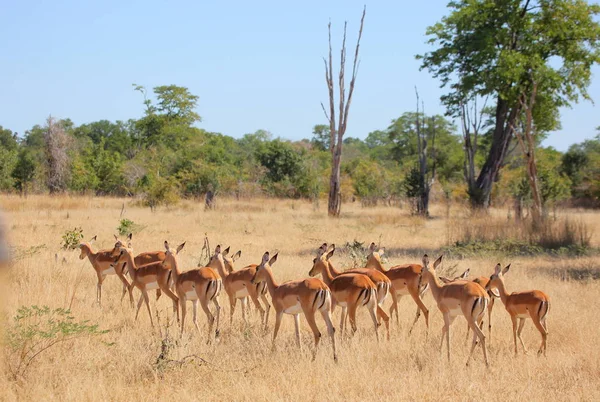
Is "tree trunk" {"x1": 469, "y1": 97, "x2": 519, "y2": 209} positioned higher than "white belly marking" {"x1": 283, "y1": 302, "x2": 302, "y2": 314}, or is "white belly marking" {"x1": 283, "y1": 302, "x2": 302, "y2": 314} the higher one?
"tree trunk" {"x1": 469, "y1": 97, "x2": 519, "y2": 209}

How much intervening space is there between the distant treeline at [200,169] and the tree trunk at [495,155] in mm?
1594

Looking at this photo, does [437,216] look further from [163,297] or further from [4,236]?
[4,236]

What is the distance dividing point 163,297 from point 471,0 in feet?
63.9

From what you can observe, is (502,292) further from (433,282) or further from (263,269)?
(263,269)

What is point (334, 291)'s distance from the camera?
713 centimetres

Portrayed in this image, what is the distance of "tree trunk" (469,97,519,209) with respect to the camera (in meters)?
25.9

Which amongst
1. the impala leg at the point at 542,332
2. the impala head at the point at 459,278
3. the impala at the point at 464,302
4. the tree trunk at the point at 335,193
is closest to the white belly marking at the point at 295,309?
the impala at the point at 464,302

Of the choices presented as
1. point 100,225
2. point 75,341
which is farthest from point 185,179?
point 75,341

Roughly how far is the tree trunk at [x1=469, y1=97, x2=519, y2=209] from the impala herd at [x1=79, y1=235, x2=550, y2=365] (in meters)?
18.2

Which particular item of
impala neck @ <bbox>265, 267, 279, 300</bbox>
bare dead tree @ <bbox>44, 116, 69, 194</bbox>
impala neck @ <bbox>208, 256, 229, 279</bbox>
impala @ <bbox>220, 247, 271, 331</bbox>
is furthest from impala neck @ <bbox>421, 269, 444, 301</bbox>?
bare dead tree @ <bbox>44, 116, 69, 194</bbox>

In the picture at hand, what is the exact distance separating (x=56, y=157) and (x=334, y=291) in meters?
26.2

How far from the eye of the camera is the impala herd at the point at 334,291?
645cm

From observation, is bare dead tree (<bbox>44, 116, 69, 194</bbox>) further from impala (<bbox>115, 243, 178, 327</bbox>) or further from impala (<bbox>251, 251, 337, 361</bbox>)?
impala (<bbox>251, 251, 337, 361</bbox>)

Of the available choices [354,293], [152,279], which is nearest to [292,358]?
[354,293]
